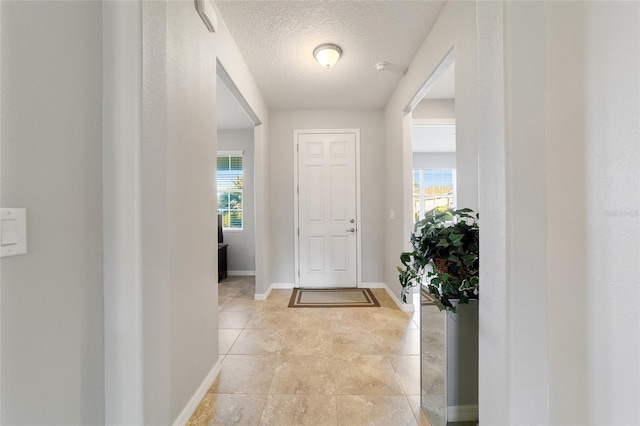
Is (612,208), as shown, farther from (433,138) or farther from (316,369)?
(433,138)

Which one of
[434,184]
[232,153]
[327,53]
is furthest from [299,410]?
[434,184]

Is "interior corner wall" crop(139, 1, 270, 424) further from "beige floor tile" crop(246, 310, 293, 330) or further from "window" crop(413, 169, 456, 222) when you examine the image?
"window" crop(413, 169, 456, 222)

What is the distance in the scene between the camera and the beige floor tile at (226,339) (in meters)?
2.13

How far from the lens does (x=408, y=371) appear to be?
181 centimetres

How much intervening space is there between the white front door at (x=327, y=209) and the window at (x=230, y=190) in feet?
5.28

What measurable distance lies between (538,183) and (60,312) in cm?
147

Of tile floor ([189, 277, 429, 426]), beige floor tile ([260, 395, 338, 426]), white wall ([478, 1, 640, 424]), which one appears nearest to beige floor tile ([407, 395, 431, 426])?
tile floor ([189, 277, 429, 426])

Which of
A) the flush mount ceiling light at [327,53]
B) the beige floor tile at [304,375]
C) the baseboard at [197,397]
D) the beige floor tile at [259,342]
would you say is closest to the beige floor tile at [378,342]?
the beige floor tile at [304,375]

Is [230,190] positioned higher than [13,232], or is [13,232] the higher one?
[230,190]

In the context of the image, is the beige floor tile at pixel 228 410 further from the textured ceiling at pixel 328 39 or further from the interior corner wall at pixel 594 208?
the textured ceiling at pixel 328 39

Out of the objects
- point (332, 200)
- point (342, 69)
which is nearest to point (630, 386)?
point (342, 69)

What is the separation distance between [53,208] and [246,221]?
434 cm

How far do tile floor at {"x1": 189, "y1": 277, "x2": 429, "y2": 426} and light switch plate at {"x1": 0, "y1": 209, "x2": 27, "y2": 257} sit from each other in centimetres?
123

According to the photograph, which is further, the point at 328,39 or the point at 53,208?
the point at 328,39
